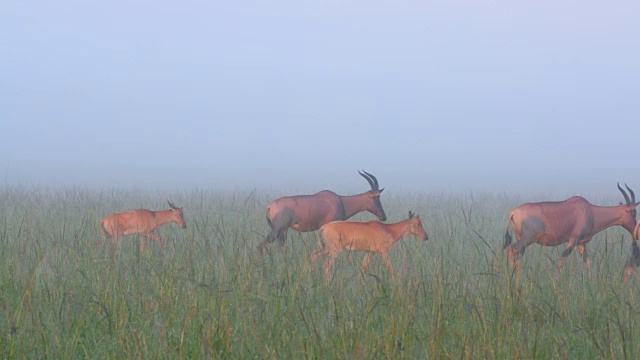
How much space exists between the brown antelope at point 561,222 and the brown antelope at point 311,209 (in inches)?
94.3

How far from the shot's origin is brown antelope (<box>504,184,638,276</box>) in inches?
401

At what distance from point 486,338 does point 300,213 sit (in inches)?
264

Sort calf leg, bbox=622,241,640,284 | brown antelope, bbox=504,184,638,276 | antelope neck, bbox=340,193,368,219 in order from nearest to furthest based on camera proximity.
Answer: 1. calf leg, bbox=622,241,640,284
2. brown antelope, bbox=504,184,638,276
3. antelope neck, bbox=340,193,368,219

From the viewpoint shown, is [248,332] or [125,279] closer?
[248,332]

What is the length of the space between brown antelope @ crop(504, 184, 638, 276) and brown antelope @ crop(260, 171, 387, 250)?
2.40 meters

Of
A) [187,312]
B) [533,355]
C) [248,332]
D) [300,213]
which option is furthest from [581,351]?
[300,213]

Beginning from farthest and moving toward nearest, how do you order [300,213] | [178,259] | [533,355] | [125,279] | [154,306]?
[300,213], [178,259], [125,279], [154,306], [533,355]

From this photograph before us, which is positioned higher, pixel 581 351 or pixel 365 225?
pixel 365 225

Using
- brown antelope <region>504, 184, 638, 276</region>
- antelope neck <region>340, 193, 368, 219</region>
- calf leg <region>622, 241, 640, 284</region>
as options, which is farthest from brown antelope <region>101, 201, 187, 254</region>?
calf leg <region>622, 241, 640, 284</region>

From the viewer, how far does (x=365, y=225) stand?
9.52m

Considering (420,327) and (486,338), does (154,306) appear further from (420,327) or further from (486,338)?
(486,338)

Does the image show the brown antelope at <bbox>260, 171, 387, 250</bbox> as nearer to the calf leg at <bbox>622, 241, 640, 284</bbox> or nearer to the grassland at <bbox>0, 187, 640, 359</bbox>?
the grassland at <bbox>0, 187, 640, 359</bbox>

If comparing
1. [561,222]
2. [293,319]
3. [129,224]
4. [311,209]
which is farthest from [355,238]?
[129,224]

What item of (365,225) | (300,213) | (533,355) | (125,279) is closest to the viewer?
(533,355)
